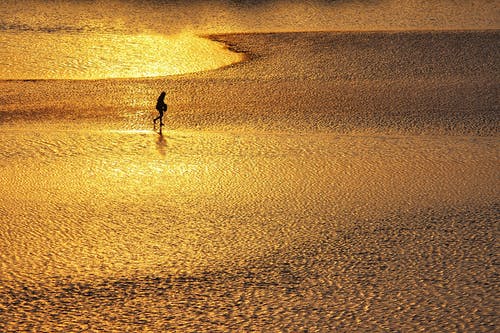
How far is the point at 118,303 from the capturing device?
4.42 meters

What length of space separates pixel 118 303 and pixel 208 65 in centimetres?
882

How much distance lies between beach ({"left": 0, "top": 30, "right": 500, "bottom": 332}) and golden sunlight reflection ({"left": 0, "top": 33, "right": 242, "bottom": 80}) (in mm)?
1384

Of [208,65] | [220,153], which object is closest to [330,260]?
[220,153]

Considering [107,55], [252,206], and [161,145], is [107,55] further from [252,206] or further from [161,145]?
[252,206]

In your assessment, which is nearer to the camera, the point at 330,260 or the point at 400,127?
the point at 330,260

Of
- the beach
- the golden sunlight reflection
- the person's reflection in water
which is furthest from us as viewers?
the golden sunlight reflection

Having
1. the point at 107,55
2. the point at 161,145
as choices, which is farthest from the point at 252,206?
the point at 107,55

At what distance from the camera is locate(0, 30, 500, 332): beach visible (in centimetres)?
440

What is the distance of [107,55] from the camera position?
14.1m

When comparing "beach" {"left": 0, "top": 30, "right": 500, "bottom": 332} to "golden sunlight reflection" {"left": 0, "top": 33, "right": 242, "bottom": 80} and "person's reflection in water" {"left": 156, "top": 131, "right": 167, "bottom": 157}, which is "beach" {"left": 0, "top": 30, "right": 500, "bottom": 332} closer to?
"person's reflection in water" {"left": 156, "top": 131, "right": 167, "bottom": 157}

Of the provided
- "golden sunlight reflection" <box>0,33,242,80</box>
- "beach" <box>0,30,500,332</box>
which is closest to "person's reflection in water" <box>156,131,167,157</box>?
"beach" <box>0,30,500,332</box>

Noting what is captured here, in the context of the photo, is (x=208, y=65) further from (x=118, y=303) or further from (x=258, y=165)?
(x=118, y=303)

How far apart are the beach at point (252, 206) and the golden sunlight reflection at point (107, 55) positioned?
138cm

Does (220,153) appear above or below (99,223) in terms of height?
above
